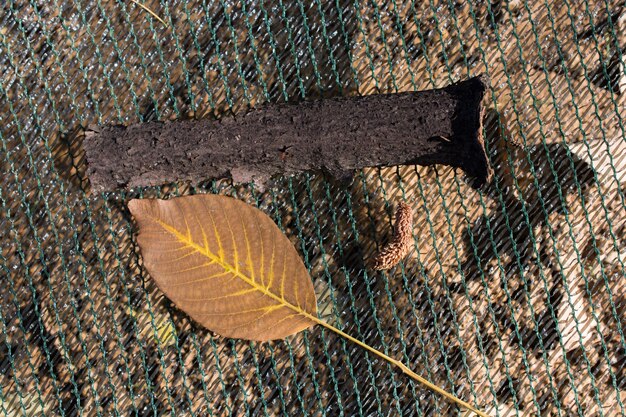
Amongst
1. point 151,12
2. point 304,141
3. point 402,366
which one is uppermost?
point 151,12

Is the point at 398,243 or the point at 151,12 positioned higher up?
the point at 151,12

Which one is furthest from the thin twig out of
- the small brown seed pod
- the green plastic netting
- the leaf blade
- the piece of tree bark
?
the small brown seed pod

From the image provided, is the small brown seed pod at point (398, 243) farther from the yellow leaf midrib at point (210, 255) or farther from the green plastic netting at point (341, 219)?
the yellow leaf midrib at point (210, 255)

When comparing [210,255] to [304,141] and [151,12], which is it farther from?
[151,12]

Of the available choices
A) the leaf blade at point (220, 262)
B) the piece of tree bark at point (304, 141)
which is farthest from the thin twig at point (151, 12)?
the leaf blade at point (220, 262)

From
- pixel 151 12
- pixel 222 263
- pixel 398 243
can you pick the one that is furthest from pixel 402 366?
pixel 151 12

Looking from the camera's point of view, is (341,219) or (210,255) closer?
(210,255)

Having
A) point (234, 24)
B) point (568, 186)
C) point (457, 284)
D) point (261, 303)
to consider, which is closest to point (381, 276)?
point (457, 284)

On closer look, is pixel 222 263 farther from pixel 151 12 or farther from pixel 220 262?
pixel 151 12

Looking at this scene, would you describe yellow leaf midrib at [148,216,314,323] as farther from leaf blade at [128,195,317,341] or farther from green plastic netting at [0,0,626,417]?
green plastic netting at [0,0,626,417]
